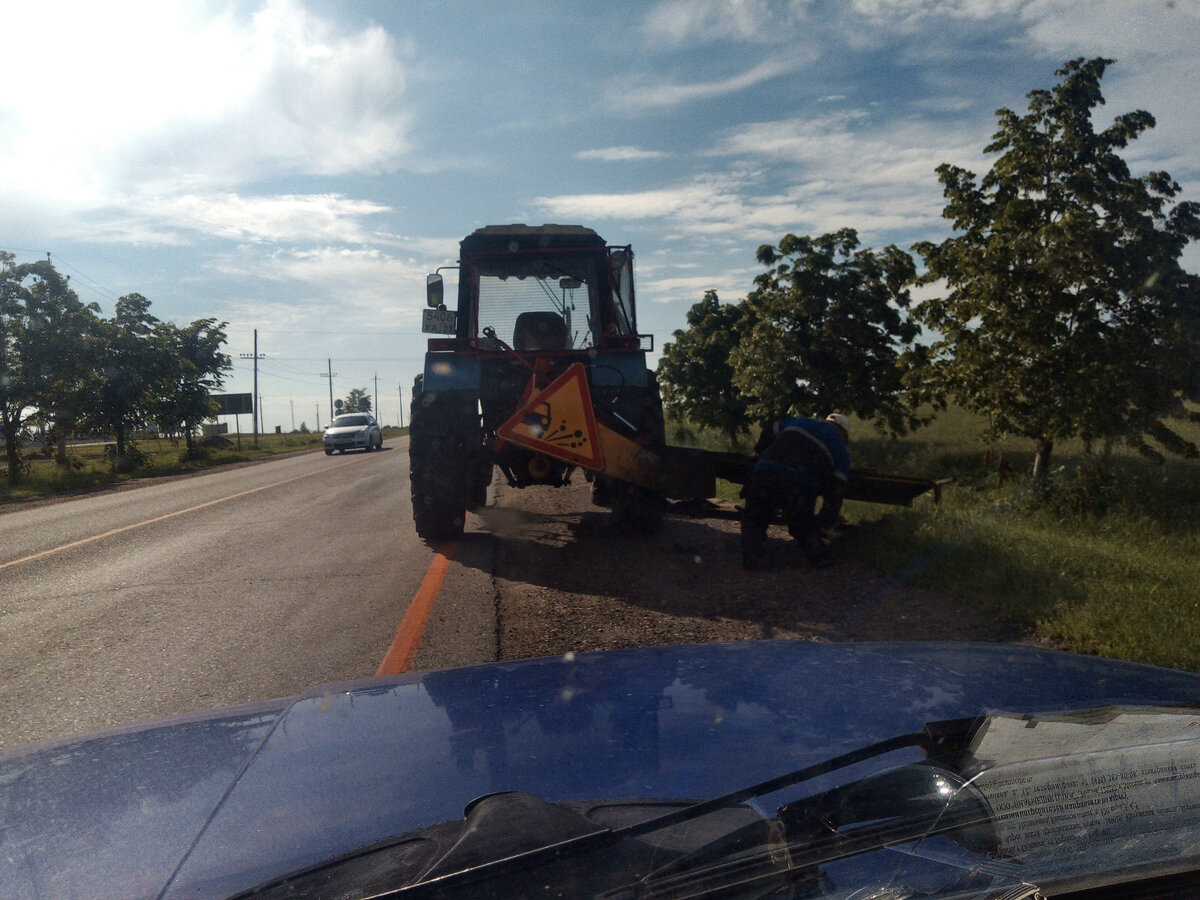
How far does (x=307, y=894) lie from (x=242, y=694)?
3.43m

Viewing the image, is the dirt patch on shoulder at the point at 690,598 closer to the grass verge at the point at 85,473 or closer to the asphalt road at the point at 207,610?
the asphalt road at the point at 207,610

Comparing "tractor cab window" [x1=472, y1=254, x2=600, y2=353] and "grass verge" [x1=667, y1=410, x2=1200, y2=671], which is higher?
"tractor cab window" [x1=472, y1=254, x2=600, y2=353]

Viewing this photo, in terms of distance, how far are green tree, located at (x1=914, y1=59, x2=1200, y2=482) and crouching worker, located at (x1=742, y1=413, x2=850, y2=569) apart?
251 inches

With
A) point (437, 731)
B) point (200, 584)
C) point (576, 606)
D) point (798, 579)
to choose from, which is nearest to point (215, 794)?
point (437, 731)

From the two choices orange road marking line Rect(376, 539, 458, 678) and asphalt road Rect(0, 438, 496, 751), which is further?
orange road marking line Rect(376, 539, 458, 678)

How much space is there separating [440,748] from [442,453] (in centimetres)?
646

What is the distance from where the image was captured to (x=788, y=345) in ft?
63.9

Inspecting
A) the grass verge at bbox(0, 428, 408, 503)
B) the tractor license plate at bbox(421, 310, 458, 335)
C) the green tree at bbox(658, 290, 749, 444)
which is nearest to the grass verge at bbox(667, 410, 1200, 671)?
the tractor license plate at bbox(421, 310, 458, 335)

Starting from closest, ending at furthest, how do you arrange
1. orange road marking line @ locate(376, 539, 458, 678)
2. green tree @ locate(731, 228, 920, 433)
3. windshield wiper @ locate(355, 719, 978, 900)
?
1. windshield wiper @ locate(355, 719, 978, 900)
2. orange road marking line @ locate(376, 539, 458, 678)
3. green tree @ locate(731, 228, 920, 433)

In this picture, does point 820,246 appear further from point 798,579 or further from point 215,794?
point 215,794

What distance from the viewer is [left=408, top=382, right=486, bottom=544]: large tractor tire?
28.1ft

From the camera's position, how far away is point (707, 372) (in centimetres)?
2802

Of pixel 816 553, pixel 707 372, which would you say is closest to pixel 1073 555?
pixel 816 553

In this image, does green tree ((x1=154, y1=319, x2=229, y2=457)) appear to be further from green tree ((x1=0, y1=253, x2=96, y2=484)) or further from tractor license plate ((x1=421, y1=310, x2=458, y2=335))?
tractor license plate ((x1=421, y1=310, x2=458, y2=335))
